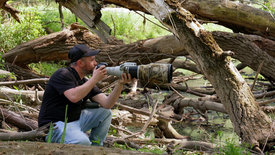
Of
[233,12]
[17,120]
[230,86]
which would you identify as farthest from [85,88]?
[233,12]

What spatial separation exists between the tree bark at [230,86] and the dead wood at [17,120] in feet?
6.44

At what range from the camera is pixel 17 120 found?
13.4 feet

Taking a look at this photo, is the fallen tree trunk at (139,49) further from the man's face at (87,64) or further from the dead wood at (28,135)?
the dead wood at (28,135)

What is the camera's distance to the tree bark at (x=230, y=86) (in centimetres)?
352

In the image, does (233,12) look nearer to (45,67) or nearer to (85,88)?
(85,88)

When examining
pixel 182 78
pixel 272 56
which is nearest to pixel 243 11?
pixel 272 56

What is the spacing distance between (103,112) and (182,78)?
3.60 meters

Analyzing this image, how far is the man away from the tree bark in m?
0.93

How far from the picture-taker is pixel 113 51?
6121 mm

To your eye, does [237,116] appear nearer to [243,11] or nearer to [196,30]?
[196,30]

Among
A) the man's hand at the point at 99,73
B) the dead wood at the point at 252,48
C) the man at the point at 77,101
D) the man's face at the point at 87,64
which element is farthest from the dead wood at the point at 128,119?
the dead wood at the point at 252,48

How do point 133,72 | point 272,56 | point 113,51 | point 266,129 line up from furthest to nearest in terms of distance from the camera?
point 113,51, point 272,56, point 266,129, point 133,72

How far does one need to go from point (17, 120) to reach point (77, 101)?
1.21m

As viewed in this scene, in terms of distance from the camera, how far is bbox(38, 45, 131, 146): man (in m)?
3.21
